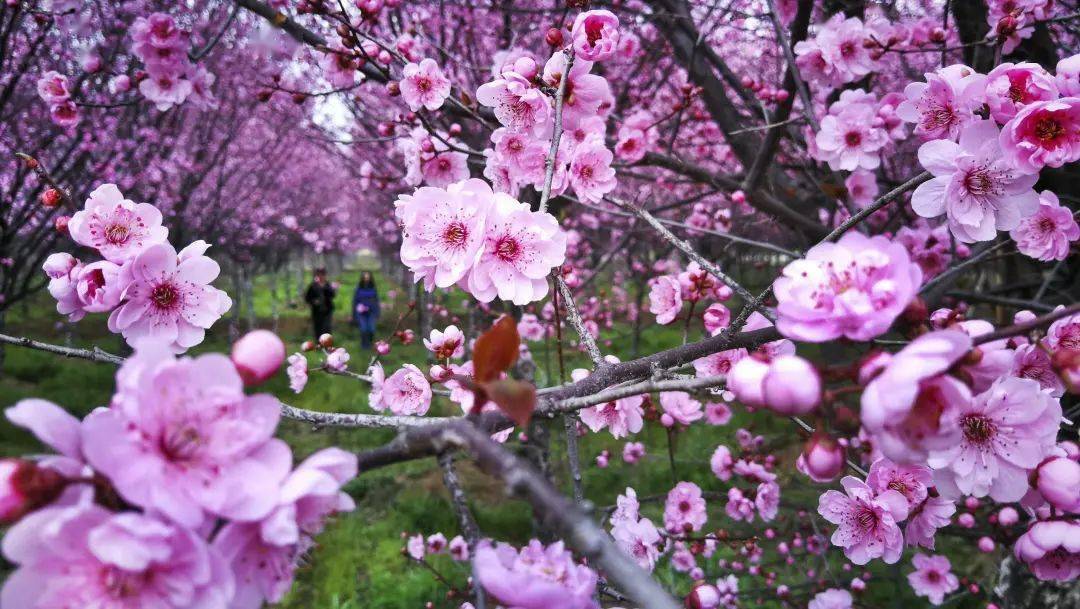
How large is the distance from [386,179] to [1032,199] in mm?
2867

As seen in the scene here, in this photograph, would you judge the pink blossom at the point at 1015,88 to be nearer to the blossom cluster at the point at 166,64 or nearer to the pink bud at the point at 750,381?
the pink bud at the point at 750,381

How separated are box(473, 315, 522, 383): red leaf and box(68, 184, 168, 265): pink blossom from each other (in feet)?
2.86

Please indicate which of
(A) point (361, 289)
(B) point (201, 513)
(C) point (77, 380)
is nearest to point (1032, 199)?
(B) point (201, 513)

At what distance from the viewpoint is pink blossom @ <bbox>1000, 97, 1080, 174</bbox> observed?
118 cm

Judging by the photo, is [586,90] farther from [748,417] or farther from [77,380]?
[77,380]

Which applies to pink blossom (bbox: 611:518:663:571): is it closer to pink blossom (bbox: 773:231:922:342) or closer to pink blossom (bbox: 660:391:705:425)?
pink blossom (bbox: 660:391:705:425)

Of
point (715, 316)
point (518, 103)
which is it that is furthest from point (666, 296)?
point (518, 103)

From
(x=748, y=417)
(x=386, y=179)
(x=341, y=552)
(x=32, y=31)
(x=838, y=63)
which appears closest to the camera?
(x=838, y=63)

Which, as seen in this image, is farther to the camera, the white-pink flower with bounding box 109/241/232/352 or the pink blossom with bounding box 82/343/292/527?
the white-pink flower with bounding box 109/241/232/352

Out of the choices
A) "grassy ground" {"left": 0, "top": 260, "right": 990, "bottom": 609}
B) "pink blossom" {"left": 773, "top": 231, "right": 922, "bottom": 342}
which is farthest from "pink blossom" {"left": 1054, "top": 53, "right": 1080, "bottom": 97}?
"grassy ground" {"left": 0, "top": 260, "right": 990, "bottom": 609}

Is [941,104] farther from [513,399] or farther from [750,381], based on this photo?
[513,399]

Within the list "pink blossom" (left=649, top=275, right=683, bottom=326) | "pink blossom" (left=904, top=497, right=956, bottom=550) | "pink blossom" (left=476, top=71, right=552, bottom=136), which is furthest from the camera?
A: "pink blossom" (left=649, top=275, right=683, bottom=326)

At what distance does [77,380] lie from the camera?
688 cm

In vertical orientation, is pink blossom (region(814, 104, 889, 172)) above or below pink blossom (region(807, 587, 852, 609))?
above
